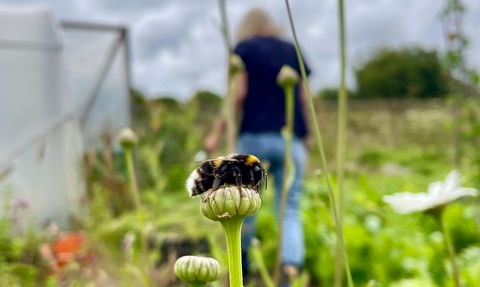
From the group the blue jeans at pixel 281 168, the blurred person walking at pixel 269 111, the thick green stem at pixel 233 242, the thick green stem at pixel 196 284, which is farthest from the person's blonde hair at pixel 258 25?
the thick green stem at pixel 233 242

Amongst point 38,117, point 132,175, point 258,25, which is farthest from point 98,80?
point 132,175

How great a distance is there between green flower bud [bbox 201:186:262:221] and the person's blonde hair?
6.33 feet

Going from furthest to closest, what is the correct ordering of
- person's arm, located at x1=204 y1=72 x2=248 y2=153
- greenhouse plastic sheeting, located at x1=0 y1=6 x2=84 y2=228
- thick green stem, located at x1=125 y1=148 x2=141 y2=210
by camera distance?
greenhouse plastic sheeting, located at x1=0 y1=6 x2=84 y2=228 < person's arm, located at x1=204 y1=72 x2=248 y2=153 < thick green stem, located at x1=125 y1=148 x2=141 y2=210

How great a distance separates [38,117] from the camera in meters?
3.30

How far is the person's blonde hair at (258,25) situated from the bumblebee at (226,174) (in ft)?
6.09

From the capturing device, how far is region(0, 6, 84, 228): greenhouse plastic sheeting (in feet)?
9.94

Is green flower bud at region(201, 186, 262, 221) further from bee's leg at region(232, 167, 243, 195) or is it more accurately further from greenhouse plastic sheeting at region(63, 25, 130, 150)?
greenhouse plastic sheeting at region(63, 25, 130, 150)

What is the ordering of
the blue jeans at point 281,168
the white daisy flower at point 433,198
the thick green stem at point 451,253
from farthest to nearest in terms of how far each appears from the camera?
the blue jeans at point 281,168
the white daisy flower at point 433,198
the thick green stem at point 451,253

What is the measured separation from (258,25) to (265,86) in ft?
0.90

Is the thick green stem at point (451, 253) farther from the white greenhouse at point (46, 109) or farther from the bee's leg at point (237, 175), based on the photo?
the white greenhouse at point (46, 109)

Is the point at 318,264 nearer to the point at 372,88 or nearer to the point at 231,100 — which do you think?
the point at 231,100

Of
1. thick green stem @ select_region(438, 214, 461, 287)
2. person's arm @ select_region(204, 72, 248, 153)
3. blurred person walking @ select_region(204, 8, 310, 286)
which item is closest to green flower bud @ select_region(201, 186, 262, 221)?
thick green stem @ select_region(438, 214, 461, 287)

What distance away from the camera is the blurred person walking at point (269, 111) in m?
2.14

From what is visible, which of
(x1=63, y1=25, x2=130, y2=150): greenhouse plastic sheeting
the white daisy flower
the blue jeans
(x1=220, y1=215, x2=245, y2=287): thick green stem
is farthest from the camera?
(x1=63, y1=25, x2=130, y2=150): greenhouse plastic sheeting
